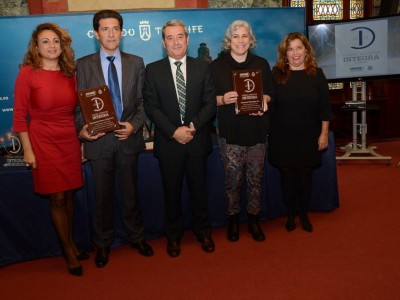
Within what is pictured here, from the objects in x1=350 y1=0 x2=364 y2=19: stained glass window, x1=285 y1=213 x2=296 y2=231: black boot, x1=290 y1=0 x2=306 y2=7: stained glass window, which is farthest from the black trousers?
x1=350 y1=0 x2=364 y2=19: stained glass window

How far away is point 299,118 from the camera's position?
127 inches

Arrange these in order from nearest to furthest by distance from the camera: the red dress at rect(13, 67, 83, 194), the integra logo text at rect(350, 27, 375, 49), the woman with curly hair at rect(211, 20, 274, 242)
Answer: the red dress at rect(13, 67, 83, 194) < the woman with curly hair at rect(211, 20, 274, 242) < the integra logo text at rect(350, 27, 375, 49)

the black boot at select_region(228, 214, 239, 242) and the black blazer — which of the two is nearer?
the black blazer

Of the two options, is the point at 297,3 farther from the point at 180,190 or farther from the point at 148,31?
the point at 180,190

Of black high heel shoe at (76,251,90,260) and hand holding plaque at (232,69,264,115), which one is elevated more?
hand holding plaque at (232,69,264,115)

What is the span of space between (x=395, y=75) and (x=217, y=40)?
2.59 metres

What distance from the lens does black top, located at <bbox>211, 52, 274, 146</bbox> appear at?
3.05 meters

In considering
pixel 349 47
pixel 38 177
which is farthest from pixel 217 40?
pixel 38 177

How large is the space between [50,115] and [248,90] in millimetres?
1280

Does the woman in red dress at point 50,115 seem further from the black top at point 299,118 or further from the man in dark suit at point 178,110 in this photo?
the black top at point 299,118

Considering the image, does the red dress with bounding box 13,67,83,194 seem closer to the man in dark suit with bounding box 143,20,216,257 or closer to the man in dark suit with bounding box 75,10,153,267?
the man in dark suit with bounding box 75,10,153,267

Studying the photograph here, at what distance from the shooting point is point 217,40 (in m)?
5.33

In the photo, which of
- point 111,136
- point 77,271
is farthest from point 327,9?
point 77,271

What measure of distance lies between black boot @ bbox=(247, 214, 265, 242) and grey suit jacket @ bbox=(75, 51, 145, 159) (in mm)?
1071
